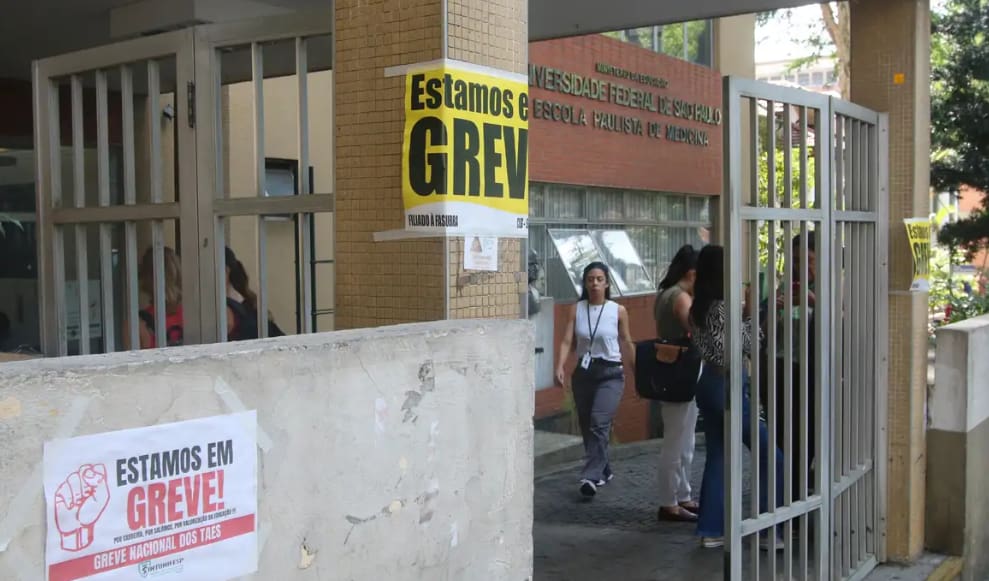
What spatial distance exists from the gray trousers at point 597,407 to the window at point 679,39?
487 cm

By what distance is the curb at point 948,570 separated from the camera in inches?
227

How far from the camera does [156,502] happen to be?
217 centimetres

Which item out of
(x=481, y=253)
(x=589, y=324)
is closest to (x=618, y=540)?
(x=589, y=324)

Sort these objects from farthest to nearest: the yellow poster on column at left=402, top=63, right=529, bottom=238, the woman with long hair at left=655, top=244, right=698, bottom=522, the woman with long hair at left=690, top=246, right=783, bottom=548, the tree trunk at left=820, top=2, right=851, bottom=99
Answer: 1. the tree trunk at left=820, top=2, right=851, bottom=99
2. the woman with long hair at left=655, top=244, right=698, bottom=522
3. the woman with long hair at left=690, top=246, right=783, bottom=548
4. the yellow poster on column at left=402, top=63, right=529, bottom=238

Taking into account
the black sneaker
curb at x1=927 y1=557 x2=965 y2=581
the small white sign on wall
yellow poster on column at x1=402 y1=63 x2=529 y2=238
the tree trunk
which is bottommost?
curb at x1=927 y1=557 x2=965 y2=581

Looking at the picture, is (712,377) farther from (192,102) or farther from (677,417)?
(192,102)

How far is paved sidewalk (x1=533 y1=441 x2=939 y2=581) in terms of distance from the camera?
5.64 m

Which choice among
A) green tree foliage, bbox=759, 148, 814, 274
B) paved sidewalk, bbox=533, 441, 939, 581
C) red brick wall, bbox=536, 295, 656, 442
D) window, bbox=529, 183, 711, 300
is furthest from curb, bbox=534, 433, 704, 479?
green tree foliage, bbox=759, 148, 814, 274

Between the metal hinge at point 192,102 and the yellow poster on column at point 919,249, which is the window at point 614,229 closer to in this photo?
the yellow poster on column at point 919,249

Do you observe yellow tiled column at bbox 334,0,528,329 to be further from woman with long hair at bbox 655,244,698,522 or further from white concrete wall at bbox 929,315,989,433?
white concrete wall at bbox 929,315,989,433

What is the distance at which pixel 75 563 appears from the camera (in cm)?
204

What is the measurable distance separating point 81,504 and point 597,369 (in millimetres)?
5918

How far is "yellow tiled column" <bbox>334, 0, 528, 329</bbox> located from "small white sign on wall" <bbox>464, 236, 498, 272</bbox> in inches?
1.4

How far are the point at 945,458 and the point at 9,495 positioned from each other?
556 centimetres
